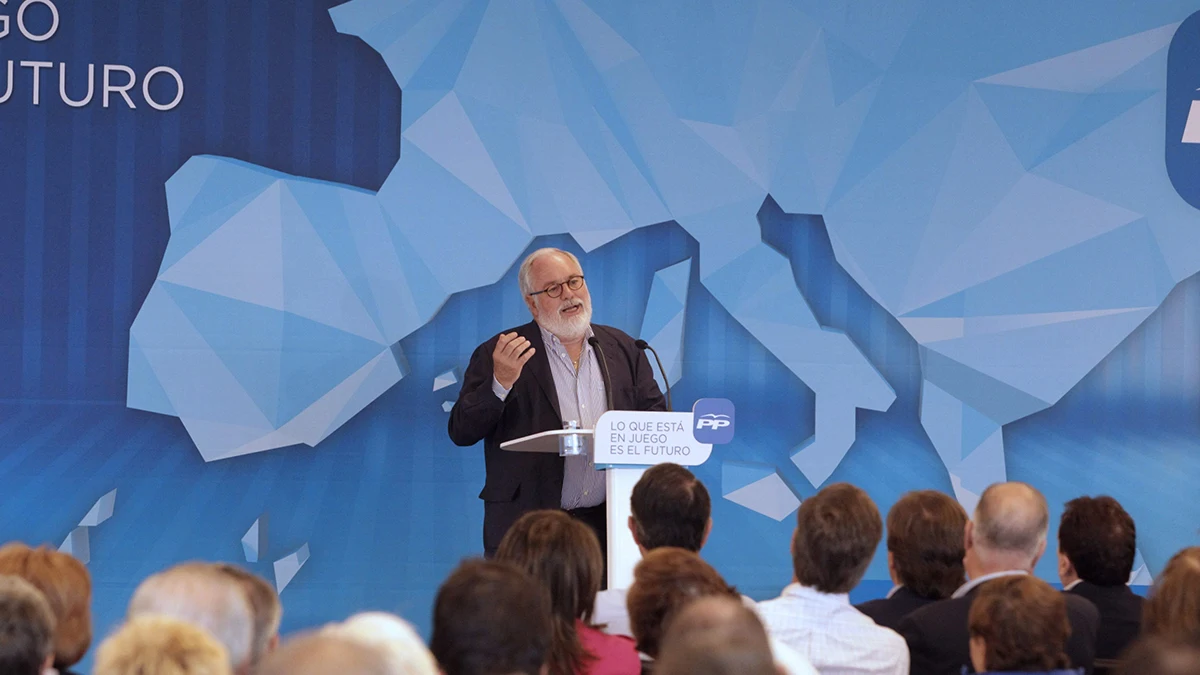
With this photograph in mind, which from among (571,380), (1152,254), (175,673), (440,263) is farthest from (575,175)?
(175,673)

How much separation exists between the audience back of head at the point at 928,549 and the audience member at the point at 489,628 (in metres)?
1.41

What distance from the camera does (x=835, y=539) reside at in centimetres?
276

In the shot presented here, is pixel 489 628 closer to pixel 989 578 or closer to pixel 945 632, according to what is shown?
pixel 945 632

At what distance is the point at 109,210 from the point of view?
494cm

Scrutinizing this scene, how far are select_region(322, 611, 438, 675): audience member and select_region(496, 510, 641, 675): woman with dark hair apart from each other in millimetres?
773

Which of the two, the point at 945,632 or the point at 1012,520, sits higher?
the point at 1012,520

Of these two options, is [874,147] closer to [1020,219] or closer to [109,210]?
[1020,219]

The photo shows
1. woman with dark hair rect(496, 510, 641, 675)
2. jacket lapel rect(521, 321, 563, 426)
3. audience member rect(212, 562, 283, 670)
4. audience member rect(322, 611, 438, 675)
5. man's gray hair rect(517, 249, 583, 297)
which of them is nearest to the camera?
audience member rect(322, 611, 438, 675)

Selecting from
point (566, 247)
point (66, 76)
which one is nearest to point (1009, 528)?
point (566, 247)

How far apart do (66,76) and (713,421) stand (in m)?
3.16

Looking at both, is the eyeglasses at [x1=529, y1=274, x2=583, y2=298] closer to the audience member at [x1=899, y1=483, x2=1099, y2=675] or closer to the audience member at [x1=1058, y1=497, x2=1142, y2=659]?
the audience member at [x1=899, y1=483, x2=1099, y2=675]

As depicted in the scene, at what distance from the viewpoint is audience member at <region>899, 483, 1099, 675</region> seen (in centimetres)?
260

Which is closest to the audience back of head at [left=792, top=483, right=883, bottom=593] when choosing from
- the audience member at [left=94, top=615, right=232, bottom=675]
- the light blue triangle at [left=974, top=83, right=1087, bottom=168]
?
the audience member at [left=94, top=615, right=232, bottom=675]

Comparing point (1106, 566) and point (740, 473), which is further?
point (740, 473)
